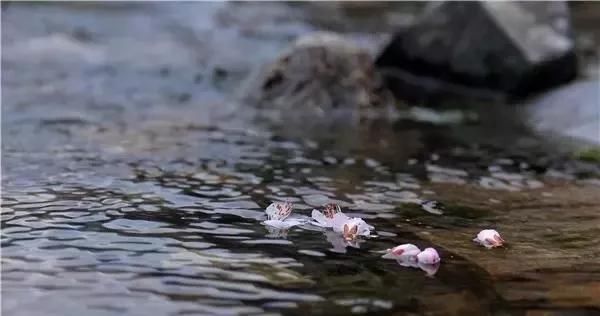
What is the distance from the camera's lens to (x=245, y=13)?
37.0 feet

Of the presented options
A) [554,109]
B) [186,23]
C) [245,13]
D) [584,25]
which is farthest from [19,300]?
[584,25]

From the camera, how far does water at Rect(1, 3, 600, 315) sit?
214 centimetres

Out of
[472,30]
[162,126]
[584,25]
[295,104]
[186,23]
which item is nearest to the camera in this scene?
[162,126]

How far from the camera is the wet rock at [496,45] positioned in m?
7.41

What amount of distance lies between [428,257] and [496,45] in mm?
5450

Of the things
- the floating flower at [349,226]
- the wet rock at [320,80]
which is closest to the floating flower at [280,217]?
the floating flower at [349,226]

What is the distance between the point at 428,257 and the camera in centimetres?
241

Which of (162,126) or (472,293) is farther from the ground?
(162,126)

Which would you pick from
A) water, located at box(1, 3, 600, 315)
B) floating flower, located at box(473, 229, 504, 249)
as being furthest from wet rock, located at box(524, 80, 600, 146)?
floating flower, located at box(473, 229, 504, 249)

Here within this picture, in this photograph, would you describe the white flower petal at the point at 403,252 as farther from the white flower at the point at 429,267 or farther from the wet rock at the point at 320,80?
the wet rock at the point at 320,80

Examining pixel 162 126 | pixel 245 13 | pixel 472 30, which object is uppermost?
pixel 245 13

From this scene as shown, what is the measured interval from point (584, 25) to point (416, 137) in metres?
6.95

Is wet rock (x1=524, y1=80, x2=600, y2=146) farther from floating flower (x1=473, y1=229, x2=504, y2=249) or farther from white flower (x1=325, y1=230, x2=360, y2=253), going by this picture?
white flower (x1=325, y1=230, x2=360, y2=253)

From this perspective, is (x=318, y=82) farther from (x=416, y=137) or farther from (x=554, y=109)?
(x=554, y=109)
